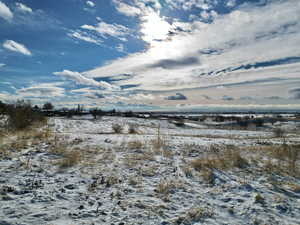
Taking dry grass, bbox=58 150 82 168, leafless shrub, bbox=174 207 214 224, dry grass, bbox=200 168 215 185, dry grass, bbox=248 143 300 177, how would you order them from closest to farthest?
leafless shrub, bbox=174 207 214 224 → dry grass, bbox=200 168 215 185 → dry grass, bbox=58 150 82 168 → dry grass, bbox=248 143 300 177

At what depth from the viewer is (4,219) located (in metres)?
3.19

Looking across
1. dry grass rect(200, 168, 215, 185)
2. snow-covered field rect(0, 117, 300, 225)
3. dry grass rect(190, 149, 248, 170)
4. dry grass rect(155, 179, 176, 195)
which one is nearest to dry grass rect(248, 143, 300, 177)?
snow-covered field rect(0, 117, 300, 225)

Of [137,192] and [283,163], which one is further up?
[283,163]

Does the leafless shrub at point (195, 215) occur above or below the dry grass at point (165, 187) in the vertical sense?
below

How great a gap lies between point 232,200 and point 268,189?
→ 55.9 inches

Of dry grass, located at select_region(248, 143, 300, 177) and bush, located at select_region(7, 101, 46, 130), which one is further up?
bush, located at select_region(7, 101, 46, 130)

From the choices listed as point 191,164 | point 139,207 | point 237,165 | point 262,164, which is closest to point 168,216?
point 139,207

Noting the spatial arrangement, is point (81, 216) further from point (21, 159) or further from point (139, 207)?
point (21, 159)

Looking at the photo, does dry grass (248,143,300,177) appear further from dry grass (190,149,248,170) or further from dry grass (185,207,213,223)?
dry grass (185,207,213,223)

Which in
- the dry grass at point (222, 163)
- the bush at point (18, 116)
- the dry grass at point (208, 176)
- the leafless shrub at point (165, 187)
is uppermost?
the bush at point (18, 116)

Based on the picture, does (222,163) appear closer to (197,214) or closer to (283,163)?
(283,163)

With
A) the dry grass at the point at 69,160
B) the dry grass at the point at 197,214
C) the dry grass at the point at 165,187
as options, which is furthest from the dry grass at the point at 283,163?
the dry grass at the point at 69,160

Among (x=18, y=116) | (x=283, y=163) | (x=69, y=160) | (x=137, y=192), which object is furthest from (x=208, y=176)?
(x=18, y=116)

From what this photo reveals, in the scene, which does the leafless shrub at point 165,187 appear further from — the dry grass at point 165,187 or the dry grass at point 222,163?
the dry grass at point 222,163
